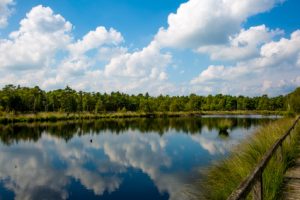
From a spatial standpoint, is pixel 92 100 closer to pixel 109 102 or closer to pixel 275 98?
pixel 109 102

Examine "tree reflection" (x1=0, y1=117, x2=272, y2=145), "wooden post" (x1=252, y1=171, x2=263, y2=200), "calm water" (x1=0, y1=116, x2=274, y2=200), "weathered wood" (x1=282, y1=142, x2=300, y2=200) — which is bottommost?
"calm water" (x1=0, y1=116, x2=274, y2=200)

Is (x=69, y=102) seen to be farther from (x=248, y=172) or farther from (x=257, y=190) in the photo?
(x=257, y=190)

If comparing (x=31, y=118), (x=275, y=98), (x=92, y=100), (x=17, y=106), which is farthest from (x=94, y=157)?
Result: (x=275, y=98)

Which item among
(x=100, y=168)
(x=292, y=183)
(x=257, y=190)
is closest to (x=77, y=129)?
(x=100, y=168)

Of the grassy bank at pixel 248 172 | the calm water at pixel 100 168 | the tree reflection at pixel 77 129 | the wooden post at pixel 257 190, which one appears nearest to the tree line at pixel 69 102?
the tree reflection at pixel 77 129

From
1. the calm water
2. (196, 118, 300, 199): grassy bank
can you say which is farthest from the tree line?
(196, 118, 300, 199): grassy bank

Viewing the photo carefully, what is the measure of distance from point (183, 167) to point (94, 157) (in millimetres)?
7752

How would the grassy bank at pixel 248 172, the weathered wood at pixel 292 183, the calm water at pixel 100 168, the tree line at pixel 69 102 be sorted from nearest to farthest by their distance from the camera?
1. the weathered wood at pixel 292 183
2. the grassy bank at pixel 248 172
3. the calm water at pixel 100 168
4. the tree line at pixel 69 102

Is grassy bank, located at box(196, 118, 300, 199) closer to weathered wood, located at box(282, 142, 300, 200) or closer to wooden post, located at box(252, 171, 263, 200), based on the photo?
weathered wood, located at box(282, 142, 300, 200)

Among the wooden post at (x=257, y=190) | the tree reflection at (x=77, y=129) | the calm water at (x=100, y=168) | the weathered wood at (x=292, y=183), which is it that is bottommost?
the calm water at (x=100, y=168)

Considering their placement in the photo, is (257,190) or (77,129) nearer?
(257,190)

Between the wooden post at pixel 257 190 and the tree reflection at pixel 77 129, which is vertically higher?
the wooden post at pixel 257 190

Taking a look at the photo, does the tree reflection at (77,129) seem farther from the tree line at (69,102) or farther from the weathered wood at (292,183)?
the weathered wood at (292,183)

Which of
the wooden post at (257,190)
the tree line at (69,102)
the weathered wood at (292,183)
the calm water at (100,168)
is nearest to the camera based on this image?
the wooden post at (257,190)
